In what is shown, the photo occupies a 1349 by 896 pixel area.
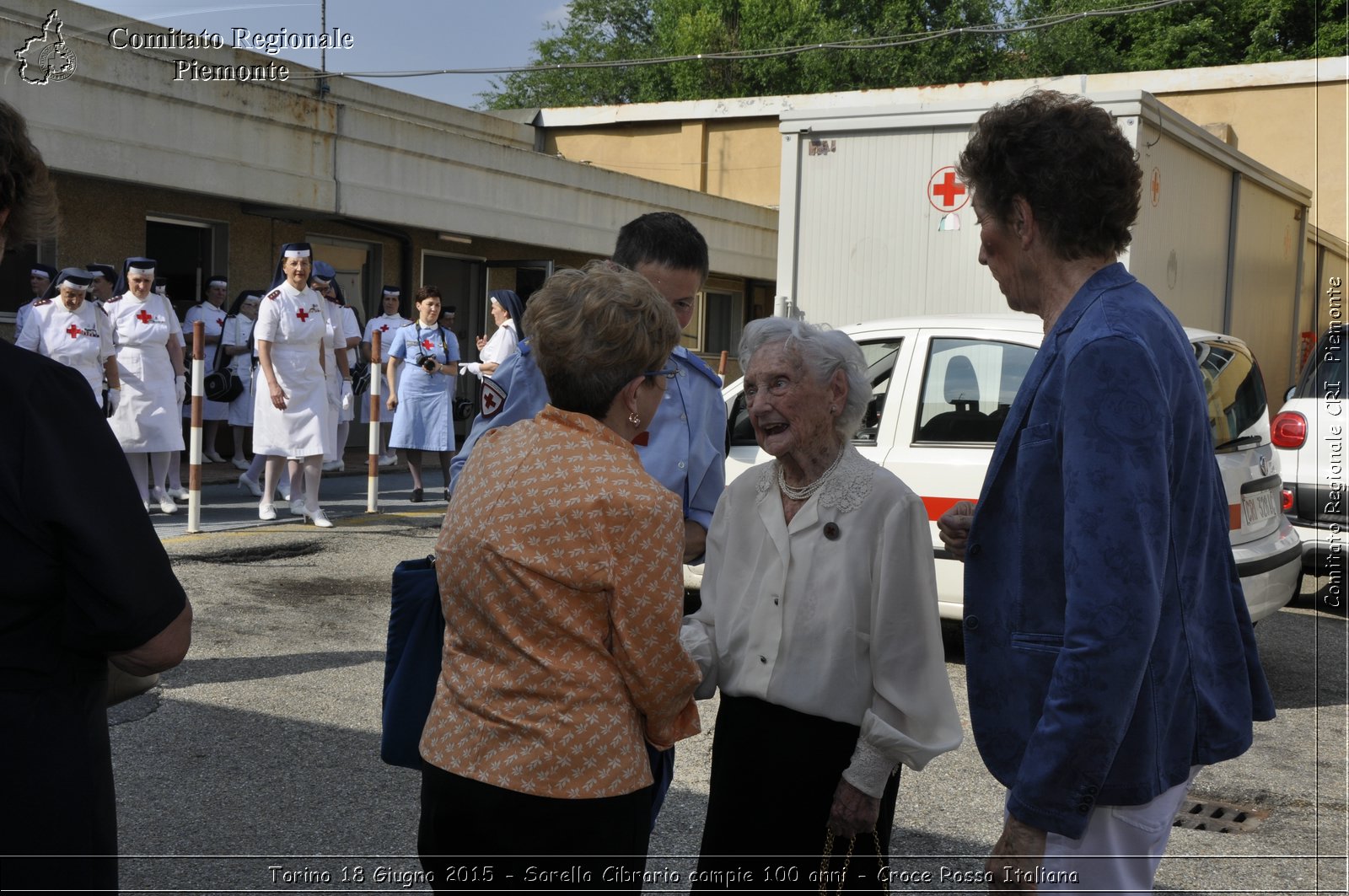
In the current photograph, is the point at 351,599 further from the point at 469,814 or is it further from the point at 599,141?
the point at 599,141

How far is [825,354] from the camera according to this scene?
2.93 m

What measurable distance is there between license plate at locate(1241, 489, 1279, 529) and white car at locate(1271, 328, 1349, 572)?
4.84 ft

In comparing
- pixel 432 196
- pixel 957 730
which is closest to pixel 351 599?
pixel 957 730

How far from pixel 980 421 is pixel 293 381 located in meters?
6.17

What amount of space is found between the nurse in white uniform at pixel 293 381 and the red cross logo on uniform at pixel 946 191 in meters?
5.07

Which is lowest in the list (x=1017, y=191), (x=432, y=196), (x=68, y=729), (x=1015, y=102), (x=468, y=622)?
(x=68, y=729)

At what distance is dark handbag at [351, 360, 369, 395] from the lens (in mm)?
15359

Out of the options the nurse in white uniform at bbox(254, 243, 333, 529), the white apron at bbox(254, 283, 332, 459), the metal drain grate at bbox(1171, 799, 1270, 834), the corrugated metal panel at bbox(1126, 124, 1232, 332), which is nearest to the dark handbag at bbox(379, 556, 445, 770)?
the metal drain grate at bbox(1171, 799, 1270, 834)

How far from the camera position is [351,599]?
7.91m

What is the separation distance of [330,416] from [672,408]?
8083 mm

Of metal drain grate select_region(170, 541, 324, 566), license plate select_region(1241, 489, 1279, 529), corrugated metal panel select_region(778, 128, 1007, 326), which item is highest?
corrugated metal panel select_region(778, 128, 1007, 326)

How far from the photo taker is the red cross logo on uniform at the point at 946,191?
8.67m

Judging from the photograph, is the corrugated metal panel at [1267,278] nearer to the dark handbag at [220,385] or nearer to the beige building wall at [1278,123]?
the dark handbag at [220,385]

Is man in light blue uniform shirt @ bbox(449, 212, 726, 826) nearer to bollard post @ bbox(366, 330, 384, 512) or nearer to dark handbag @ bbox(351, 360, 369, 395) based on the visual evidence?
bollard post @ bbox(366, 330, 384, 512)
